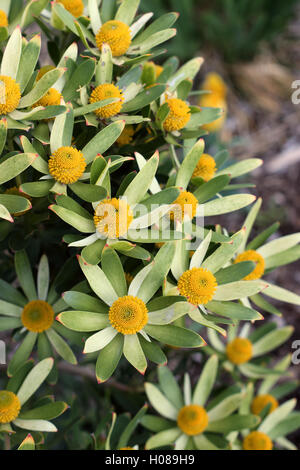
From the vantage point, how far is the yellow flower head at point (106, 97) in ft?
2.63

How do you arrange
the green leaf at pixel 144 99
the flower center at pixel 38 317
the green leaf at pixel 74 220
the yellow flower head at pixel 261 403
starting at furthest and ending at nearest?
1. the yellow flower head at pixel 261 403
2. the flower center at pixel 38 317
3. the green leaf at pixel 144 99
4. the green leaf at pixel 74 220

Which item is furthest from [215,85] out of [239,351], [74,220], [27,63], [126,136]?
[74,220]

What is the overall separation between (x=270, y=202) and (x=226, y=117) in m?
0.54

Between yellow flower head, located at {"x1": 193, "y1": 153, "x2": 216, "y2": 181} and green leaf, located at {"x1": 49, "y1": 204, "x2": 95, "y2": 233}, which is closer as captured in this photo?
green leaf, located at {"x1": 49, "y1": 204, "x2": 95, "y2": 233}

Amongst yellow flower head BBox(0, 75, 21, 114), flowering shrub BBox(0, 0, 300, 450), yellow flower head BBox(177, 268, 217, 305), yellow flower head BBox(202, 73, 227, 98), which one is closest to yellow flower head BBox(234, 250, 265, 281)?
flowering shrub BBox(0, 0, 300, 450)

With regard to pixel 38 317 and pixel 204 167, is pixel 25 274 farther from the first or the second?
pixel 204 167

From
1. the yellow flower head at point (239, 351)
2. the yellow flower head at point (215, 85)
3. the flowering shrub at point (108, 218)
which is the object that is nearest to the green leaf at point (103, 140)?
the flowering shrub at point (108, 218)

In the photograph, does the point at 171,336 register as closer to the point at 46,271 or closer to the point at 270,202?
the point at 46,271

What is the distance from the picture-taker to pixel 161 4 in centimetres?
240

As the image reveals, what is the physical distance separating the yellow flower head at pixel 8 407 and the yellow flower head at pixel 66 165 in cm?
40

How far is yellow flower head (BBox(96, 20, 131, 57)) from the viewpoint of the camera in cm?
85

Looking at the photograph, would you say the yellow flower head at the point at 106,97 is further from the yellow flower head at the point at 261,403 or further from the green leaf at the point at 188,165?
the yellow flower head at the point at 261,403

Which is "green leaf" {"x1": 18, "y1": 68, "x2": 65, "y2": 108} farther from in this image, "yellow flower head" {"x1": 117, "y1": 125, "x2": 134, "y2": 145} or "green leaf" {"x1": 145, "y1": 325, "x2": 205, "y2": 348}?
"green leaf" {"x1": 145, "y1": 325, "x2": 205, "y2": 348}
